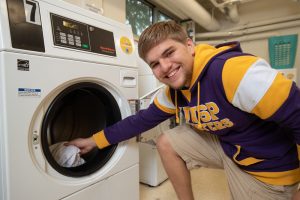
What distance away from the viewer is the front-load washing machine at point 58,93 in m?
0.60

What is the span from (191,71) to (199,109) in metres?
0.15

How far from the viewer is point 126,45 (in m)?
1.00

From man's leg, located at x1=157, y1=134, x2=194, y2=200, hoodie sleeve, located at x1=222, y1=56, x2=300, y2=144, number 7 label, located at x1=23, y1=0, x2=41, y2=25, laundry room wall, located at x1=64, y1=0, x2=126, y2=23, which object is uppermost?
laundry room wall, located at x1=64, y1=0, x2=126, y2=23

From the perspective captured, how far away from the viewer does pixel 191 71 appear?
768mm

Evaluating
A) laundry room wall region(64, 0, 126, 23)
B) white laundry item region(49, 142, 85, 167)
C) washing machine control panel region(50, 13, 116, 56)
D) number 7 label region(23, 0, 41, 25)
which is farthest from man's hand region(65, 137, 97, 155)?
laundry room wall region(64, 0, 126, 23)

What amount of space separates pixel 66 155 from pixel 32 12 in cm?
59

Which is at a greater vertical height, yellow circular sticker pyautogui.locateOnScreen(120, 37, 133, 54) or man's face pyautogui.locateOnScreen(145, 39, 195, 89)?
yellow circular sticker pyautogui.locateOnScreen(120, 37, 133, 54)

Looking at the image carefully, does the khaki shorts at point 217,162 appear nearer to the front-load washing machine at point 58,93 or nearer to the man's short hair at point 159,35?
the front-load washing machine at point 58,93

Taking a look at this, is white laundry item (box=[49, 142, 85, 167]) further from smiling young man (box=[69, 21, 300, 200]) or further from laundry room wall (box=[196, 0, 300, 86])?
laundry room wall (box=[196, 0, 300, 86])

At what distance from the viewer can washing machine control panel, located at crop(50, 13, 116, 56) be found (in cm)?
73

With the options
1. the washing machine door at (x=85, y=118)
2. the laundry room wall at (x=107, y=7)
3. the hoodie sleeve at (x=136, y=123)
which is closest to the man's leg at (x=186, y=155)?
the hoodie sleeve at (x=136, y=123)

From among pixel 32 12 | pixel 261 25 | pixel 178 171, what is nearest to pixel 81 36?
pixel 32 12

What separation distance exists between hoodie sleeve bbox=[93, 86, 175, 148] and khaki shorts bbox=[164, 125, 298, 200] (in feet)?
0.35

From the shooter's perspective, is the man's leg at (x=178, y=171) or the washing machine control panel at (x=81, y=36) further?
the man's leg at (x=178, y=171)
